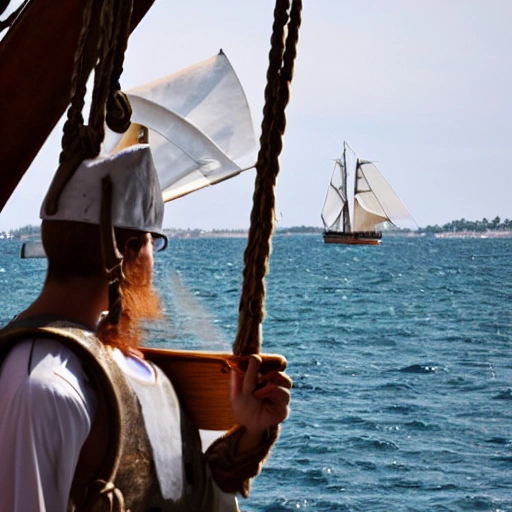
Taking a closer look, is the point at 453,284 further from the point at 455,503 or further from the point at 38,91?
the point at 38,91

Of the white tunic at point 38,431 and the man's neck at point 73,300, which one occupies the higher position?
the man's neck at point 73,300

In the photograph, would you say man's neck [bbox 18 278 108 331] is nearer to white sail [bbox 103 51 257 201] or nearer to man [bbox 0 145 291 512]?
man [bbox 0 145 291 512]

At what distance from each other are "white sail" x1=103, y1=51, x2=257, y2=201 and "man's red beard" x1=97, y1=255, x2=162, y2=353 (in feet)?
3.45

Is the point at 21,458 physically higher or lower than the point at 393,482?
higher

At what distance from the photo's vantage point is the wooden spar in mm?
1617

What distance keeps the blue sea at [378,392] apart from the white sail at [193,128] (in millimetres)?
600

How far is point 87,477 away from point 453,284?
173 ft

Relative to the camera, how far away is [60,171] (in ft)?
5.03

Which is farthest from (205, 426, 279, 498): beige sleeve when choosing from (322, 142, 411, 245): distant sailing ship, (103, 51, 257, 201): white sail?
(322, 142, 411, 245): distant sailing ship

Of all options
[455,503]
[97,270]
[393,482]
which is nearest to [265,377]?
[97,270]

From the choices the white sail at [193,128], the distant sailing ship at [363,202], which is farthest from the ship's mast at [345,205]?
the white sail at [193,128]

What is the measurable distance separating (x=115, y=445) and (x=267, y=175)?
0.44 meters

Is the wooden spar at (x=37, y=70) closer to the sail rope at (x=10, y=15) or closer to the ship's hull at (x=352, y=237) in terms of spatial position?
the sail rope at (x=10, y=15)

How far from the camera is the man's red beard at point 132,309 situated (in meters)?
1.51
